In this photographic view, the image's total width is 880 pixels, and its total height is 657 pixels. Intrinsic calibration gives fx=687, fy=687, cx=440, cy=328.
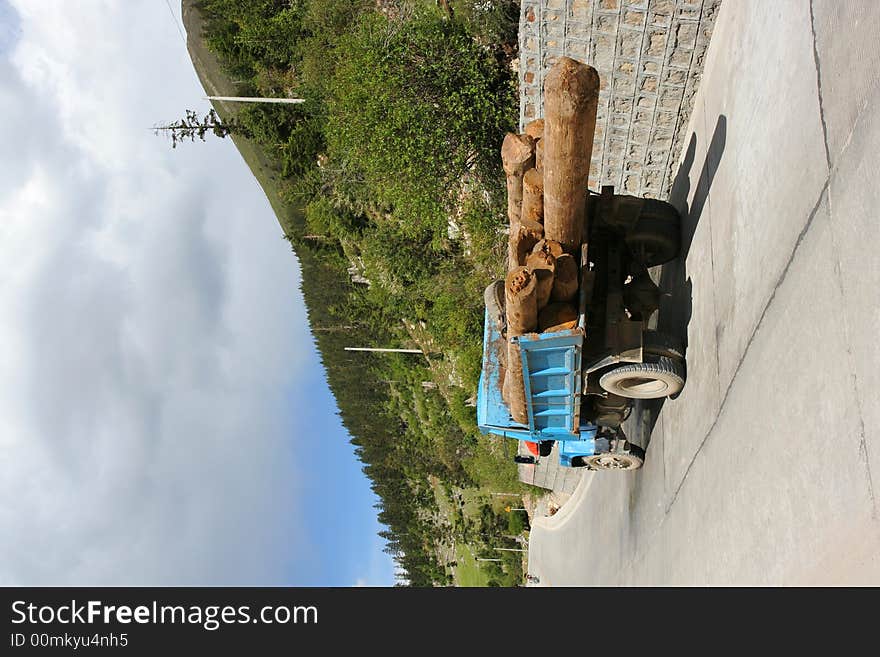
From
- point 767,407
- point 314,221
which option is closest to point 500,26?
point 767,407

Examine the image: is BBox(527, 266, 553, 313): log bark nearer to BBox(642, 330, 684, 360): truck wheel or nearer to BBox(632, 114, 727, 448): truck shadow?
BBox(642, 330, 684, 360): truck wheel

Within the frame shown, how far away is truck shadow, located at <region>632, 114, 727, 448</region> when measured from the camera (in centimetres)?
747

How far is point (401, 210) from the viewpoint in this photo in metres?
15.8

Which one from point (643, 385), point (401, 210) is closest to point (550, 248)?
point (643, 385)

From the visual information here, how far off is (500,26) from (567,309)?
325 inches

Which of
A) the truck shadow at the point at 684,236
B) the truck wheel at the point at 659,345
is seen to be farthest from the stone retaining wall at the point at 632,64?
the truck wheel at the point at 659,345

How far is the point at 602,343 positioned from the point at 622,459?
358 cm

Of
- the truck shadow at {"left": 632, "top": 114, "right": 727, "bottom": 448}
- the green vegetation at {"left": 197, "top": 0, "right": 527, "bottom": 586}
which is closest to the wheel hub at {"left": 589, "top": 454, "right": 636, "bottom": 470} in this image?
the truck shadow at {"left": 632, "top": 114, "right": 727, "bottom": 448}

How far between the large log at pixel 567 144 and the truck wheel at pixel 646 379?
151 cm

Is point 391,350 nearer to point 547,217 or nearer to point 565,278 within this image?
point 565,278

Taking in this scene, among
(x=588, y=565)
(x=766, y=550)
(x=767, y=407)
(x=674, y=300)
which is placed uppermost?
(x=674, y=300)

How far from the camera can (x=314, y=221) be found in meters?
24.8

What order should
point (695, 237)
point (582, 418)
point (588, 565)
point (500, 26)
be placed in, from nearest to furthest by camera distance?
point (695, 237)
point (582, 418)
point (500, 26)
point (588, 565)

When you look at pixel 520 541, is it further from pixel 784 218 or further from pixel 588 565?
pixel 784 218
